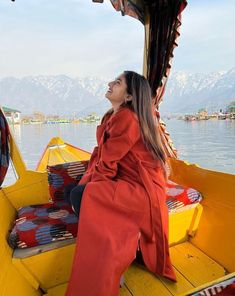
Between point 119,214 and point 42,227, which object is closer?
point 119,214

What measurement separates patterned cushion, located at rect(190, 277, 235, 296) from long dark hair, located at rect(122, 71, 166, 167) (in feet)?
2.50

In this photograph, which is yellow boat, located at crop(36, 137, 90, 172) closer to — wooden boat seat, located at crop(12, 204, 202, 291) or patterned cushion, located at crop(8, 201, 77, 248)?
patterned cushion, located at crop(8, 201, 77, 248)

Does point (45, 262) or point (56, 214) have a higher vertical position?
point (56, 214)

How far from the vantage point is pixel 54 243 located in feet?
4.85

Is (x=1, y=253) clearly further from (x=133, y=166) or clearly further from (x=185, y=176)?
(x=185, y=176)

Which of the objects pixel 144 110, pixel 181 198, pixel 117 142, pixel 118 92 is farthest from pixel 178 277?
pixel 118 92

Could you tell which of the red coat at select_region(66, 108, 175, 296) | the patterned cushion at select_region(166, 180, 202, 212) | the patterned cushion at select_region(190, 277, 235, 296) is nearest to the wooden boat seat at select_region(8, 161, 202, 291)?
the red coat at select_region(66, 108, 175, 296)

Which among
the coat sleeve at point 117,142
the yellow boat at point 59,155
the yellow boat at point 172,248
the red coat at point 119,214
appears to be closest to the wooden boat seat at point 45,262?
the yellow boat at point 172,248

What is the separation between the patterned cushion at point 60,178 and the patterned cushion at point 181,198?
686 mm

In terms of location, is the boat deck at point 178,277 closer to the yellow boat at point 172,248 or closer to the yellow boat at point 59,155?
the yellow boat at point 172,248

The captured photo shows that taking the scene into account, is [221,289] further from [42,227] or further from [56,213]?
[56,213]

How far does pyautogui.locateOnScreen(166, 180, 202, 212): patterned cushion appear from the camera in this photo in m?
1.80

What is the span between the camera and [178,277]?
1601mm

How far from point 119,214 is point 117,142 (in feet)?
1.17
